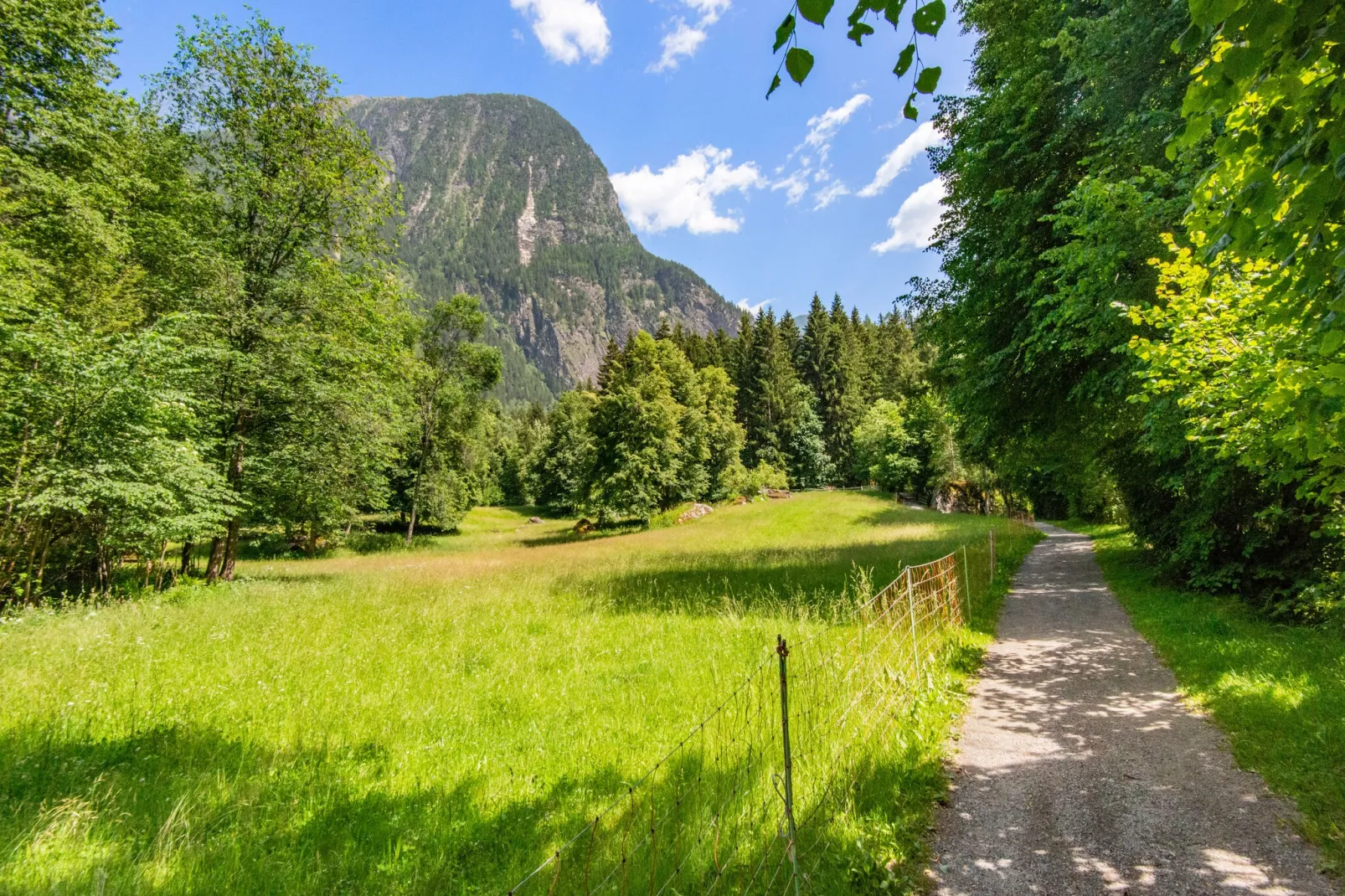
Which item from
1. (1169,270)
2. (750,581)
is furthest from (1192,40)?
(750,581)

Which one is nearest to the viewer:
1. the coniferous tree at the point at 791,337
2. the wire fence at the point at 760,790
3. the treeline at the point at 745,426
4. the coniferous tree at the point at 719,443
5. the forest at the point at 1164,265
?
the forest at the point at 1164,265

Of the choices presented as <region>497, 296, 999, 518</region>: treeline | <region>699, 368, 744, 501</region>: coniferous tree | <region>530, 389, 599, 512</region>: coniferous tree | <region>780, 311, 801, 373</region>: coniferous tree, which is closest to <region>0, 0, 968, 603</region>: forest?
<region>497, 296, 999, 518</region>: treeline

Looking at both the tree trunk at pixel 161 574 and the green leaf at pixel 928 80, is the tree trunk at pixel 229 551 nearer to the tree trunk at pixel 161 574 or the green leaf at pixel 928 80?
the tree trunk at pixel 161 574

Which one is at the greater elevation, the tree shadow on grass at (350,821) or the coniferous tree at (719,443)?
the coniferous tree at (719,443)

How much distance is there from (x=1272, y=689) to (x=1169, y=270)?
15.8 ft

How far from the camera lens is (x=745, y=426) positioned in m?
60.4

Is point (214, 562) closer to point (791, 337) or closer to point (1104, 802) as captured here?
point (1104, 802)

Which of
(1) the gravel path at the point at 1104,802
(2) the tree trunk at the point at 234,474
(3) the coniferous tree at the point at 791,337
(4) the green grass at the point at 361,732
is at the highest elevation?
(3) the coniferous tree at the point at 791,337

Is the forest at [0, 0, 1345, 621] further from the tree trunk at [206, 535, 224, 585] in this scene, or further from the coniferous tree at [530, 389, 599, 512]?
the coniferous tree at [530, 389, 599, 512]

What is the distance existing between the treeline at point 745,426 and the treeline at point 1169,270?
723 inches

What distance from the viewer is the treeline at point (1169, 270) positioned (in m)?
2.62

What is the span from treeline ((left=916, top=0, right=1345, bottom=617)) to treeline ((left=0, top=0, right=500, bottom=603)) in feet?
48.1

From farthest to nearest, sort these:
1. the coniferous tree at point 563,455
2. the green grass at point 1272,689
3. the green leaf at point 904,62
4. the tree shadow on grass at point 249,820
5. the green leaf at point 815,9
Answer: the coniferous tree at point 563,455
the green grass at point 1272,689
the tree shadow on grass at point 249,820
the green leaf at point 904,62
the green leaf at point 815,9

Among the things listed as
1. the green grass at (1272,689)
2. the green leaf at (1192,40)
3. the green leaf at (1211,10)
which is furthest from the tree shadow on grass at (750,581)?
the green leaf at (1211,10)
